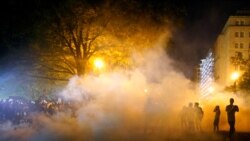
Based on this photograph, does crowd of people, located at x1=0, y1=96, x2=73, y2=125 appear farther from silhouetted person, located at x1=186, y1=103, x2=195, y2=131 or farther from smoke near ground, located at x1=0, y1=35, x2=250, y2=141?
silhouetted person, located at x1=186, y1=103, x2=195, y2=131

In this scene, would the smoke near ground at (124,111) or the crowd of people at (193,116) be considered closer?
the smoke near ground at (124,111)

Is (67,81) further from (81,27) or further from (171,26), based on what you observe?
(171,26)

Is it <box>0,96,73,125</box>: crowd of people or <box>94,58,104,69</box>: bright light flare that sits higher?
<box>94,58,104,69</box>: bright light flare

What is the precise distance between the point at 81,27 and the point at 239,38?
94.2 m

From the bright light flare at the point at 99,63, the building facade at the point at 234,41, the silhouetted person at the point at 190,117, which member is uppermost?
the building facade at the point at 234,41

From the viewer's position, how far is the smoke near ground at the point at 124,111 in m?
20.0

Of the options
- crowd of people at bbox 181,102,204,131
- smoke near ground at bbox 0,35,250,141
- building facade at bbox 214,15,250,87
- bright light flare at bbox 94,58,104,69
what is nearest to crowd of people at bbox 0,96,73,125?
smoke near ground at bbox 0,35,250,141

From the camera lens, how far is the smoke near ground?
20.0 metres

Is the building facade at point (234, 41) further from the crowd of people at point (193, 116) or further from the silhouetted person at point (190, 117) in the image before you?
the silhouetted person at point (190, 117)

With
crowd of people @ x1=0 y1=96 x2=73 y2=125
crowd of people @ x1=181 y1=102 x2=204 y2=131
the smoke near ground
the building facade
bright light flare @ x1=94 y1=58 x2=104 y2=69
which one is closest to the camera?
the smoke near ground

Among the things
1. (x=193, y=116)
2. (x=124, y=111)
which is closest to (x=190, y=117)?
(x=193, y=116)

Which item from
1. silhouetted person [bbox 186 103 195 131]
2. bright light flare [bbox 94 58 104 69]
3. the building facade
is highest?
the building facade

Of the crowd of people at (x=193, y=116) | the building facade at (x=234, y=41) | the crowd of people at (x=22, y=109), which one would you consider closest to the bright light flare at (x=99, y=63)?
the crowd of people at (x=22, y=109)

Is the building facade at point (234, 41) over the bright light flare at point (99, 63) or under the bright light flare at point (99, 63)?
over
